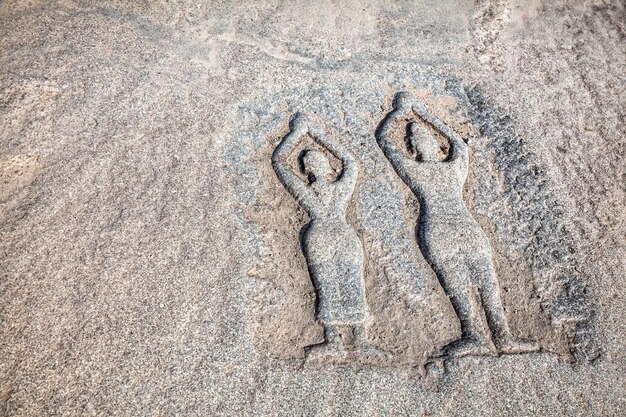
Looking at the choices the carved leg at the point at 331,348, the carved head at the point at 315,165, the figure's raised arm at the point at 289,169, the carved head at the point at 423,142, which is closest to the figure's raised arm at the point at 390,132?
the carved head at the point at 423,142

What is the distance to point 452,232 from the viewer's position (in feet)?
10.0

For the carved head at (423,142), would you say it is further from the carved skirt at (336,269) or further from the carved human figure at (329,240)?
the carved skirt at (336,269)

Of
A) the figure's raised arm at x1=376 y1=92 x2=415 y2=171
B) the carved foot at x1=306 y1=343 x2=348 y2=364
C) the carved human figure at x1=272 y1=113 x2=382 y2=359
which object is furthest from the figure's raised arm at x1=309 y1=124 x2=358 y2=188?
the carved foot at x1=306 y1=343 x2=348 y2=364

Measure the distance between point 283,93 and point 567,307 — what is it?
2.34m

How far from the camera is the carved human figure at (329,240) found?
2.69 m

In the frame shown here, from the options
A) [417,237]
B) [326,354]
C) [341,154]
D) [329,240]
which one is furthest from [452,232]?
[326,354]

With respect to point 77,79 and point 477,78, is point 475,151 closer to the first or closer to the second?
point 477,78

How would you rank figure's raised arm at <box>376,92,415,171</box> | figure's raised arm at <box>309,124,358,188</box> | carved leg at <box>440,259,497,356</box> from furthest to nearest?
figure's raised arm at <box>376,92,415,171</box>, figure's raised arm at <box>309,124,358,188</box>, carved leg at <box>440,259,497,356</box>

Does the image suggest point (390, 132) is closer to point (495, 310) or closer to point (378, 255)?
point (378, 255)

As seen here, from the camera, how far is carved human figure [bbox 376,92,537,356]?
8.82 feet

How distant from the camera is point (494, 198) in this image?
3.33 meters

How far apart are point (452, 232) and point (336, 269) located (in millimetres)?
713

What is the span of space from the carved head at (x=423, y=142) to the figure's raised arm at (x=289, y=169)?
28.8 inches

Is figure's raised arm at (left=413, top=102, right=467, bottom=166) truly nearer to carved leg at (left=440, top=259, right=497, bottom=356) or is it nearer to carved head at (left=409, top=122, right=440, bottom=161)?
carved head at (left=409, top=122, right=440, bottom=161)
